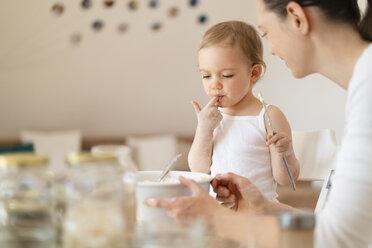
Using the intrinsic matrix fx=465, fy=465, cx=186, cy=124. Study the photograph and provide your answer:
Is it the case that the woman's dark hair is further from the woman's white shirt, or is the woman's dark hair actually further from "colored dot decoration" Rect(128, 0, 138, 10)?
"colored dot decoration" Rect(128, 0, 138, 10)

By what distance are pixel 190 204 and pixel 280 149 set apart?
62 centimetres

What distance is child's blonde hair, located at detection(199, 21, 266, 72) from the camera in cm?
157

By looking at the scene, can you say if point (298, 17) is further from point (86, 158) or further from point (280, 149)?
point (86, 158)

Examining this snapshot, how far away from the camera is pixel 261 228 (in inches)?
26.1

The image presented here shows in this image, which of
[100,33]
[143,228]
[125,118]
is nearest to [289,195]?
[125,118]

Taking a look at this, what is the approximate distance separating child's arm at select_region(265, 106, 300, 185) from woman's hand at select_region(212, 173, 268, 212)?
283 mm

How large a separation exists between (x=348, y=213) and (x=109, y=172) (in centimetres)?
47

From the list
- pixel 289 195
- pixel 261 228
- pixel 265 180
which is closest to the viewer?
pixel 261 228

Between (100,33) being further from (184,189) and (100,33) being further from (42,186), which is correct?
(42,186)

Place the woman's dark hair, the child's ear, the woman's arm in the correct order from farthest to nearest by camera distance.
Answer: the child's ear, the woman's dark hair, the woman's arm

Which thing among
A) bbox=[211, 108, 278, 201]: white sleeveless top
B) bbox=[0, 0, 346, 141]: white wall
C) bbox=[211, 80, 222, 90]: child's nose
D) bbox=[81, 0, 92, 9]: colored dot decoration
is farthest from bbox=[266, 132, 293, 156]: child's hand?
bbox=[81, 0, 92, 9]: colored dot decoration

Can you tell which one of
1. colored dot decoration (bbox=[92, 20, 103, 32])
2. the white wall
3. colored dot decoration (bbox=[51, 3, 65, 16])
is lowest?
the white wall

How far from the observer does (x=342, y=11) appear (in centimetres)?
103

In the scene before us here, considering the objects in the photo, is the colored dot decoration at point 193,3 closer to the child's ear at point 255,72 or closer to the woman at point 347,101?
the child's ear at point 255,72
